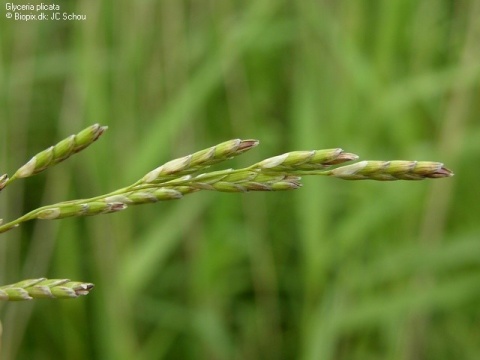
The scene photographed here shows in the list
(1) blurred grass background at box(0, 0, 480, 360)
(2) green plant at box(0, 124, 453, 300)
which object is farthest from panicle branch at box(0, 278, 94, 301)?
(1) blurred grass background at box(0, 0, 480, 360)

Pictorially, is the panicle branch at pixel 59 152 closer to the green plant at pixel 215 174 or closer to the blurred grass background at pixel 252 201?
the green plant at pixel 215 174

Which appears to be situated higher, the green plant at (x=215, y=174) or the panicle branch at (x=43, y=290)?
the green plant at (x=215, y=174)

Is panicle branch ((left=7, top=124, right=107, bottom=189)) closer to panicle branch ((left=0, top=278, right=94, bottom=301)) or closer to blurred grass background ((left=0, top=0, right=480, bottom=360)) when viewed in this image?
panicle branch ((left=0, top=278, right=94, bottom=301))

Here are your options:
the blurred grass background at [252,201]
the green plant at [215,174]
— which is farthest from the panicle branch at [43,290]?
the blurred grass background at [252,201]

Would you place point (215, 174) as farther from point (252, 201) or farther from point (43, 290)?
point (252, 201)

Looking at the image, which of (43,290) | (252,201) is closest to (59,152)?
(43,290)

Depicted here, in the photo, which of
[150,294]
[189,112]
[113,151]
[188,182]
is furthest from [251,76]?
[188,182]

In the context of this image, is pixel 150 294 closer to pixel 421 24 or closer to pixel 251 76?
pixel 251 76
